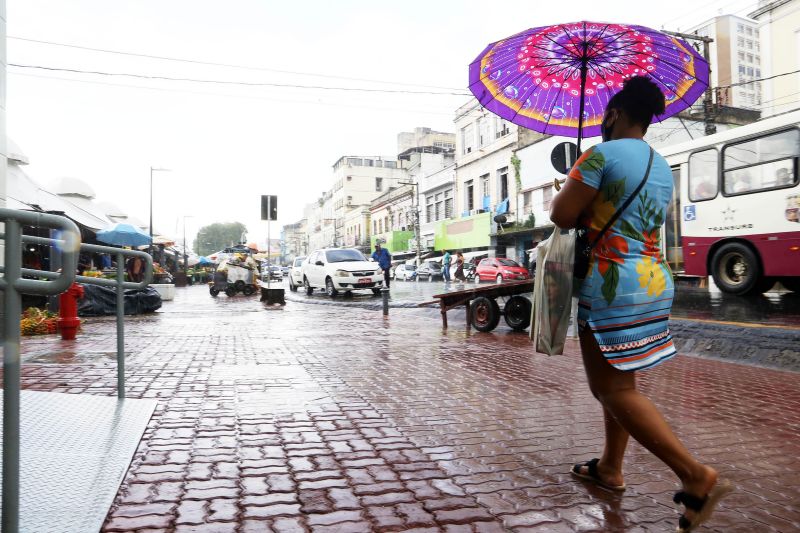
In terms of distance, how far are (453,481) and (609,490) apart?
727mm

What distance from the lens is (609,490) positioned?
2596 millimetres

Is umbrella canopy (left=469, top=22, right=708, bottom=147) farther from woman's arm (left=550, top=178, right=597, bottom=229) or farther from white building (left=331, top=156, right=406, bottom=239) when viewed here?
white building (left=331, top=156, right=406, bottom=239)

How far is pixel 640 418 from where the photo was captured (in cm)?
221

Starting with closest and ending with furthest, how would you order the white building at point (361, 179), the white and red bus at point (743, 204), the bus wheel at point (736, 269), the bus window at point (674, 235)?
the white and red bus at point (743, 204) → the bus wheel at point (736, 269) → the bus window at point (674, 235) → the white building at point (361, 179)

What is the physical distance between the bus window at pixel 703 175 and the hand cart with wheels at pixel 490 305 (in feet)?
18.6

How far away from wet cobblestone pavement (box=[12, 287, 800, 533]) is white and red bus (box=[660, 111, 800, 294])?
5.42m

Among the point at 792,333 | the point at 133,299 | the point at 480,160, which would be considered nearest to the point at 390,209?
the point at 480,160

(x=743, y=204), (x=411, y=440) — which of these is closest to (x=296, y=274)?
(x=743, y=204)

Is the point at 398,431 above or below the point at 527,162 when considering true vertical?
below

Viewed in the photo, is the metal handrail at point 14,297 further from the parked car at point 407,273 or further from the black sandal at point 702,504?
the parked car at point 407,273

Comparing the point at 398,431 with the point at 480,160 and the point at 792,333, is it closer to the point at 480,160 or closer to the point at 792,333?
the point at 792,333

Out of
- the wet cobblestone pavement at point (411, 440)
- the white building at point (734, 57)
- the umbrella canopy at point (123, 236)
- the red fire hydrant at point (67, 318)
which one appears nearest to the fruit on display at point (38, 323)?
the red fire hydrant at point (67, 318)

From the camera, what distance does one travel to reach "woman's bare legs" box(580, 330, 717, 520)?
2.09m

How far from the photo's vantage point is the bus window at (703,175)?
11.8m
